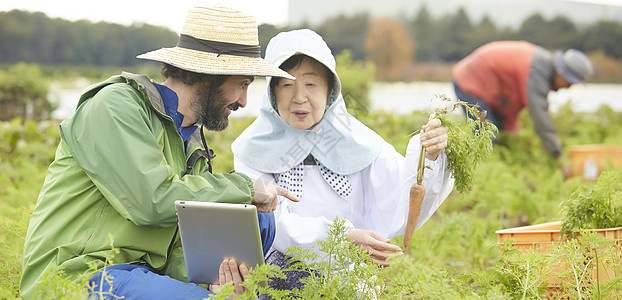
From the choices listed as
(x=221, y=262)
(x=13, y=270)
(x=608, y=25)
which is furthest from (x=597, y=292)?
(x=608, y=25)

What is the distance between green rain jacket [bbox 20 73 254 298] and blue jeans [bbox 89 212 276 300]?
5cm

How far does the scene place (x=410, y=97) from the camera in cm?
1315

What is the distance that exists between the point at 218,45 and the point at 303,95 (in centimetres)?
49

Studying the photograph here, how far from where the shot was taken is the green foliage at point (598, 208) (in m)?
2.74

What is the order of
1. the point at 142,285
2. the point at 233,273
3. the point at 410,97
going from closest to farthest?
the point at 142,285
the point at 233,273
the point at 410,97

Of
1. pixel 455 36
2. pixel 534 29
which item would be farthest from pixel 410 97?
pixel 534 29

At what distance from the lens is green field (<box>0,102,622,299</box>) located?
244 cm

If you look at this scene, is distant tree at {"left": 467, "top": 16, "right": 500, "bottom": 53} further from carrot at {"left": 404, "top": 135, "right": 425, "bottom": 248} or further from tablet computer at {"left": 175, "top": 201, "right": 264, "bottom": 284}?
tablet computer at {"left": 175, "top": 201, "right": 264, "bottom": 284}

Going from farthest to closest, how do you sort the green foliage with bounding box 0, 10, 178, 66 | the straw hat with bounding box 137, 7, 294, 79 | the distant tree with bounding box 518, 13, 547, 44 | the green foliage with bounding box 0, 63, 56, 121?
the distant tree with bounding box 518, 13, 547, 44
the green foliage with bounding box 0, 10, 178, 66
the green foliage with bounding box 0, 63, 56, 121
the straw hat with bounding box 137, 7, 294, 79

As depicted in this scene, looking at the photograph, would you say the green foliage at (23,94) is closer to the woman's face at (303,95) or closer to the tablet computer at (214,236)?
the woman's face at (303,95)

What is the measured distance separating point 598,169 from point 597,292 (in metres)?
5.01

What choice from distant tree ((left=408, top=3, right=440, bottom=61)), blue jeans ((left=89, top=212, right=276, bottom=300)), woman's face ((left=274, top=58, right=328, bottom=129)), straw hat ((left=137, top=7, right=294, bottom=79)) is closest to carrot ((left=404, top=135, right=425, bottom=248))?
woman's face ((left=274, top=58, right=328, bottom=129))

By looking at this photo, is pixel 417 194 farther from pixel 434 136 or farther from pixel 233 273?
pixel 233 273

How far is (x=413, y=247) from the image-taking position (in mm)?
4176
